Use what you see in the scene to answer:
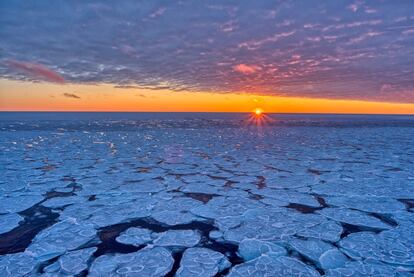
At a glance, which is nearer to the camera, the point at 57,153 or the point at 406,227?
the point at 406,227

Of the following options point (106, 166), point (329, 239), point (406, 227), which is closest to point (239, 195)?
point (329, 239)

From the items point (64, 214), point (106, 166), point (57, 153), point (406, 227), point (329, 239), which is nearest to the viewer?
point (329, 239)

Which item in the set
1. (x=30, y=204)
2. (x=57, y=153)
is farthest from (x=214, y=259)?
(x=57, y=153)

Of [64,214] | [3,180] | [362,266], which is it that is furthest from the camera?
[3,180]

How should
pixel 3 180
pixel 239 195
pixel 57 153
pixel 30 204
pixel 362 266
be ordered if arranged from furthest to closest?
pixel 57 153 → pixel 3 180 → pixel 239 195 → pixel 30 204 → pixel 362 266

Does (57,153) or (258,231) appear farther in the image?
(57,153)

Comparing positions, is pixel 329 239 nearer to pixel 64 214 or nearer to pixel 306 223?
pixel 306 223

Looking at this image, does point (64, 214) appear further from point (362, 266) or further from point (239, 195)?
point (362, 266)

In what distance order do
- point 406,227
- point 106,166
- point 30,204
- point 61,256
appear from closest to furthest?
point 61,256 → point 406,227 → point 30,204 → point 106,166
